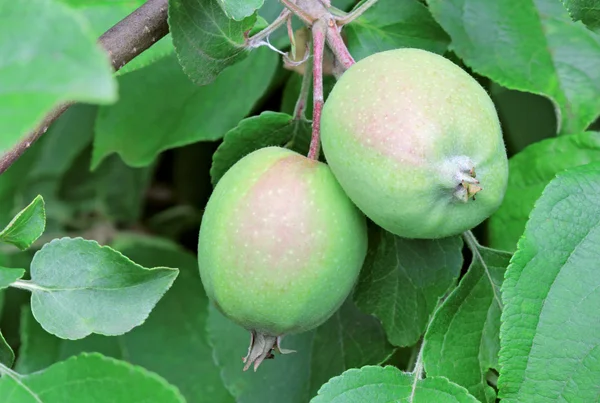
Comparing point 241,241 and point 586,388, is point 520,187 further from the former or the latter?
point 241,241

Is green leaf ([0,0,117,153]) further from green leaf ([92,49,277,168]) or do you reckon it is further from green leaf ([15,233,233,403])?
green leaf ([15,233,233,403])

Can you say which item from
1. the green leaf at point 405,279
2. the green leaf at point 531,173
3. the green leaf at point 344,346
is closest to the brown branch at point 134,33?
the green leaf at point 405,279

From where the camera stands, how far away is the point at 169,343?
1.62 metres

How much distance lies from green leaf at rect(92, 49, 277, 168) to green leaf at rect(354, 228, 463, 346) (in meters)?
0.46

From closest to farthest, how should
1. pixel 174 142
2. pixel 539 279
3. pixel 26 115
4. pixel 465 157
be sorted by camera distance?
pixel 26 115
pixel 465 157
pixel 539 279
pixel 174 142

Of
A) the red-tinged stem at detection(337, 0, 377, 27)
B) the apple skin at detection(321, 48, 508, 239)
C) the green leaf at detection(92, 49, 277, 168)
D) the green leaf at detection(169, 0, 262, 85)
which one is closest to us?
the apple skin at detection(321, 48, 508, 239)

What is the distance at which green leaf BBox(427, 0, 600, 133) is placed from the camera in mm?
1219

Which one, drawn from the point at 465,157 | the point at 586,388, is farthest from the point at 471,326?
the point at 465,157

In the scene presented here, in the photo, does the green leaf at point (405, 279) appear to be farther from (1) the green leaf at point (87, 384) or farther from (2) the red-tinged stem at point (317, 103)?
(1) the green leaf at point (87, 384)

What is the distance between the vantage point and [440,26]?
46.6 inches

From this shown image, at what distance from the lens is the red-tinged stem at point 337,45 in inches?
38.8

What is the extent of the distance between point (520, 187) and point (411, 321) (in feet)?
1.14

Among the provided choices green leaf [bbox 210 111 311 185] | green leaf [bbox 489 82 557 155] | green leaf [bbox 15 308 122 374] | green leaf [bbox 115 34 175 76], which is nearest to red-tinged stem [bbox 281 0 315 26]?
green leaf [bbox 210 111 311 185]

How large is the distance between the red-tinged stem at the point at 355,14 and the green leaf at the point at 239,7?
0.53 feet
